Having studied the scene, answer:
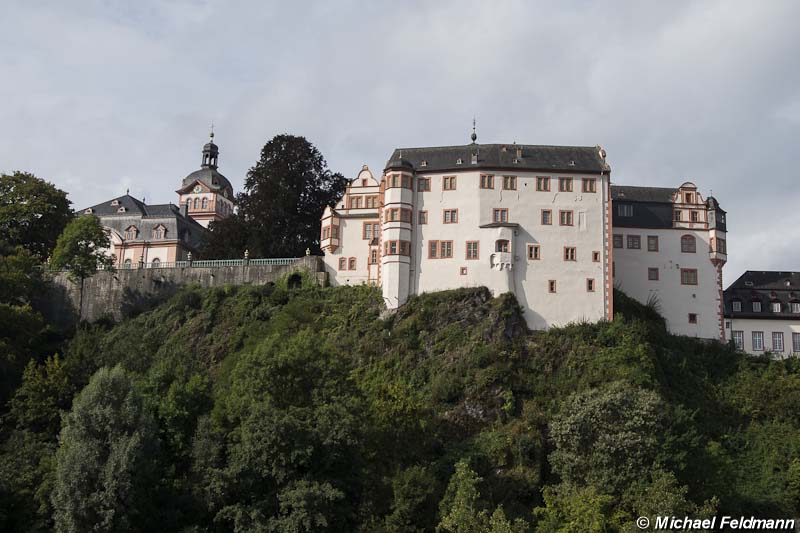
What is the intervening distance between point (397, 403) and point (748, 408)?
20739mm

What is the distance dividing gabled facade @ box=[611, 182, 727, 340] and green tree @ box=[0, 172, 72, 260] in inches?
1469

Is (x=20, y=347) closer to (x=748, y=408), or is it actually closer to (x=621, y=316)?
(x=621, y=316)

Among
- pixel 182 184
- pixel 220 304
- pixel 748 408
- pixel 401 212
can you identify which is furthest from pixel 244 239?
pixel 182 184

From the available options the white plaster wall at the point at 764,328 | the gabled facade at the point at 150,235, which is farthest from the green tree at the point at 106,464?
the gabled facade at the point at 150,235

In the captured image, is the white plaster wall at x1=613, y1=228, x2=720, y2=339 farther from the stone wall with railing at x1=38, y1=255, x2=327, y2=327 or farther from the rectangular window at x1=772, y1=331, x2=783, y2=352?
the stone wall with railing at x1=38, y1=255, x2=327, y2=327

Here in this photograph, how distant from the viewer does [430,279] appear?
2328 inches

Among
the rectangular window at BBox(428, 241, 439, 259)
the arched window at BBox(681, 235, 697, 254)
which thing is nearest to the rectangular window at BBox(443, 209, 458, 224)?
the rectangular window at BBox(428, 241, 439, 259)

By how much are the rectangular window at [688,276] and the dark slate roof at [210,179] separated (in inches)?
2302

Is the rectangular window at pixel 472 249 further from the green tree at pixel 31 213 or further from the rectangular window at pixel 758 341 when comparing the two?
the green tree at pixel 31 213

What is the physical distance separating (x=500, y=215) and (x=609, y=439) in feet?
59.7

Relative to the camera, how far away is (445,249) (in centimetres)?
5947

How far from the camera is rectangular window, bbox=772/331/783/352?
64.1 m

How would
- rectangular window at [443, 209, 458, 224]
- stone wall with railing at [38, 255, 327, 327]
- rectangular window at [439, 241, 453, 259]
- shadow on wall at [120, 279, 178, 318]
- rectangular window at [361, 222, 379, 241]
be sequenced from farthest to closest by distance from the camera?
shadow on wall at [120, 279, 178, 318]
stone wall with railing at [38, 255, 327, 327]
rectangular window at [361, 222, 379, 241]
rectangular window at [443, 209, 458, 224]
rectangular window at [439, 241, 453, 259]

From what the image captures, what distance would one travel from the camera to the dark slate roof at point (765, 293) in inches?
2565
